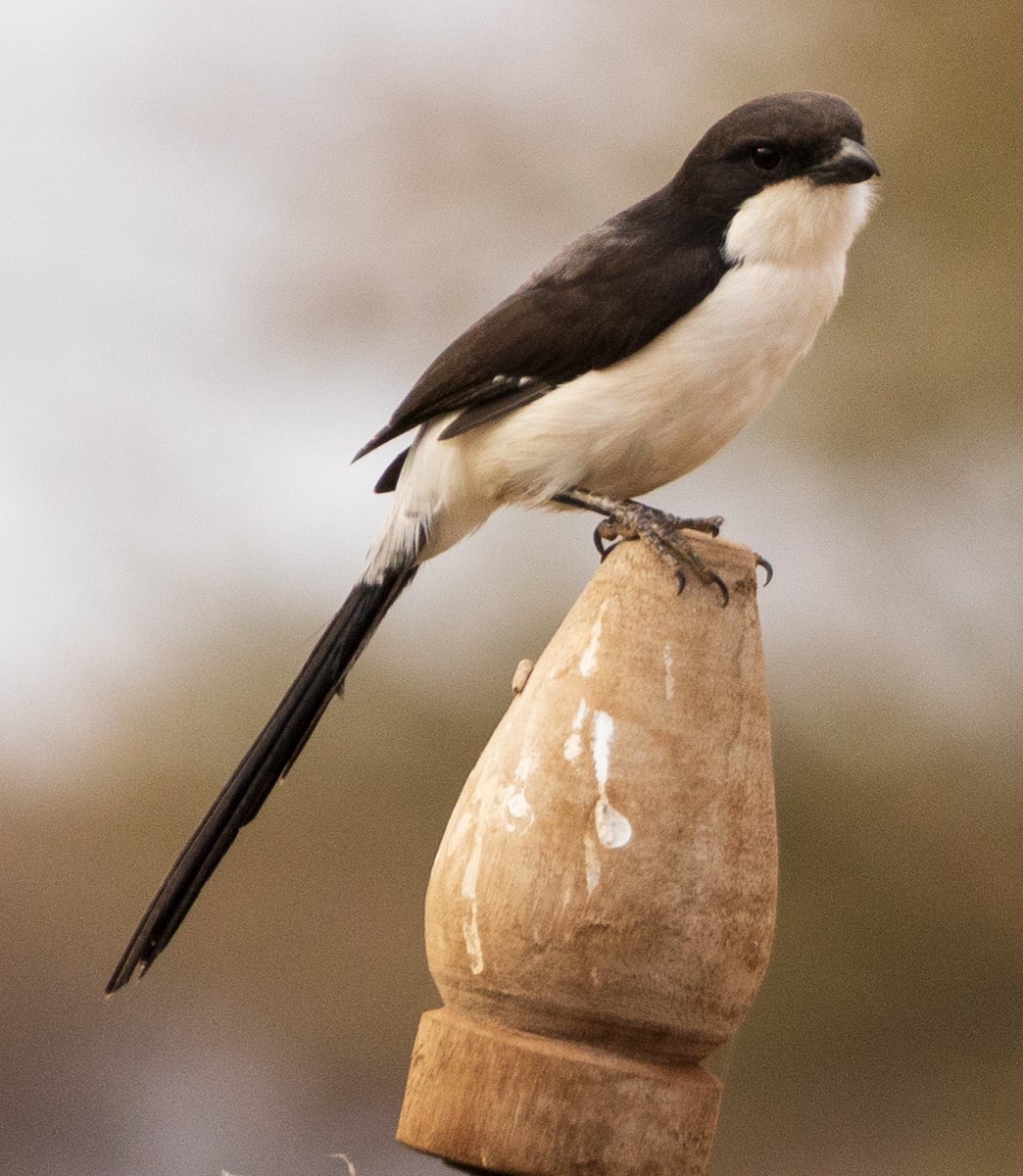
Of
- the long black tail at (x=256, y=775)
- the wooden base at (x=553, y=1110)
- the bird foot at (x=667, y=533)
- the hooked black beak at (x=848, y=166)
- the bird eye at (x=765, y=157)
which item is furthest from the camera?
the bird eye at (x=765, y=157)

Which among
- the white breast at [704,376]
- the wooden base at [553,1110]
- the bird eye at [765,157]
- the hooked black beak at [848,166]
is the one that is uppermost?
the bird eye at [765,157]

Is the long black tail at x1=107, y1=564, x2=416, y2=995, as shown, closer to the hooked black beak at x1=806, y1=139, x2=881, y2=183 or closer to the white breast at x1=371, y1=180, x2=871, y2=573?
the white breast at x1=371, y1=180, x2=871, y2=573

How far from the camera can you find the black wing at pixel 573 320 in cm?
248

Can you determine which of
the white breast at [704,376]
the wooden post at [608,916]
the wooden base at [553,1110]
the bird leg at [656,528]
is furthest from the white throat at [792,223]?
the wooden base at [553,1110]

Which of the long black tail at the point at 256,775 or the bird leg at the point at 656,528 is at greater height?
the bird leg at the point at 656,528

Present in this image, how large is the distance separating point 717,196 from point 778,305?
249mm

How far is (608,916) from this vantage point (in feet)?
5.88

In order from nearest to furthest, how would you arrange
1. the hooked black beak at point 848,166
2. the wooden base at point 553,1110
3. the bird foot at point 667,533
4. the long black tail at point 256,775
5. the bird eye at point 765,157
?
the wooden base at point 553,1110
the bird foot at point 667,533
the long black tail at point 256,775
the hooked black beak at point 848,166
the bird eye at point 765,157

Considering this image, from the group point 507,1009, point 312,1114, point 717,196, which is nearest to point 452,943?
point 507,1009

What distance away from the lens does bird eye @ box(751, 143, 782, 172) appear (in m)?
2.53

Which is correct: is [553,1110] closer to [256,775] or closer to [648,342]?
[256,775]

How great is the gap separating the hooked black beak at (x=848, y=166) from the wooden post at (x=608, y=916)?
2.84ft

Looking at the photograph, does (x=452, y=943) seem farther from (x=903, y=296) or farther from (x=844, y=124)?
(x=903, y=296)

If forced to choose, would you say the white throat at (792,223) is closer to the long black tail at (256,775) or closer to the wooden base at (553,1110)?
the long black tail at (256,775)
